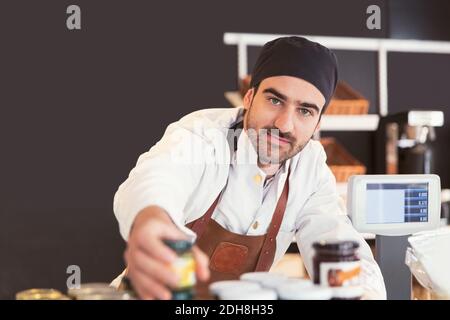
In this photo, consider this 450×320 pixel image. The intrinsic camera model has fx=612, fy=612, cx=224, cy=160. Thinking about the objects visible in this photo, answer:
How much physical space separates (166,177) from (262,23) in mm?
2104

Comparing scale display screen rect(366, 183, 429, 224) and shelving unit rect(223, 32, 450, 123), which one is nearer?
scale display screen rect(366, 183, 429, 224)

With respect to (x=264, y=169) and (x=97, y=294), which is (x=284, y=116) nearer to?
(x=264, y=169)

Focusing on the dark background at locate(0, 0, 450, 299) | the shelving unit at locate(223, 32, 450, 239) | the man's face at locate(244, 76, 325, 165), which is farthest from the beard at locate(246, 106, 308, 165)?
the dark background at locate(0, 0, 450, 299)

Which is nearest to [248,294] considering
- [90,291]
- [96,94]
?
[90,291]

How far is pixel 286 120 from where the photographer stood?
1.31 m

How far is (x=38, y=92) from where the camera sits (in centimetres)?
287

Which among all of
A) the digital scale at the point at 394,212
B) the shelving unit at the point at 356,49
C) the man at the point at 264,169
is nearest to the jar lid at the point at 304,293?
the man at the point at 264,169

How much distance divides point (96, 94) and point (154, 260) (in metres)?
2.19

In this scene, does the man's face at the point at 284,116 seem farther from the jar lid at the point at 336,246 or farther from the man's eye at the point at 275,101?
the jar lid at the point at 336,246

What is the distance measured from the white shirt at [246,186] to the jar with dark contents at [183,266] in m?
0.38

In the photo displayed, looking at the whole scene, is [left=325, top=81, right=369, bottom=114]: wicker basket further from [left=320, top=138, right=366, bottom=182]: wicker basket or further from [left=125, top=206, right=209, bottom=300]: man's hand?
[left=125, top=206, right=209, bottom=300]: man's hand

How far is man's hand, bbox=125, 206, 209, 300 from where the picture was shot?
0.76m

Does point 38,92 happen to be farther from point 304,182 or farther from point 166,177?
point 166,177
